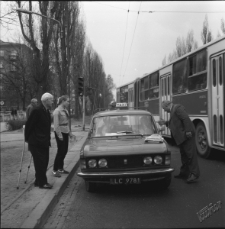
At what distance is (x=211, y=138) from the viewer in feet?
27.0

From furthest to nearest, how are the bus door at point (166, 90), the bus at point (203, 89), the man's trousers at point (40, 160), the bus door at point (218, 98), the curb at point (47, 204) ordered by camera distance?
1. the bus door at point (166, 90)
2. the bus at point (203, 89)
3. the bus door at point (218, 98)
4. the man's trousers at point (40, 160)
5. the curb at point (47, 204)

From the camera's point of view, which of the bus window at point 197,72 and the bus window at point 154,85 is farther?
the bus window at point 154,85

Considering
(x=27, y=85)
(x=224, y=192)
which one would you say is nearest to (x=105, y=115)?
(x=224, y=192)

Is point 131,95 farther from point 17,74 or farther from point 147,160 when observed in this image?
point 17,74

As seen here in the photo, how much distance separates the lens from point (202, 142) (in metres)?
8.96

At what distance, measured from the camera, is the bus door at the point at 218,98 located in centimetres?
787

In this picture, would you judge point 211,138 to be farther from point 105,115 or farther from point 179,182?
point 105,115

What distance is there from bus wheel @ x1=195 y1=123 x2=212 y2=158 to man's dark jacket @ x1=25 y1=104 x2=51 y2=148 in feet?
16.3

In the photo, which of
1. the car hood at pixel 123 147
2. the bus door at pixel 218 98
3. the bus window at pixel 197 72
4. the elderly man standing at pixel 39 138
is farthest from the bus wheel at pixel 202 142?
the elderly man standing at pixel 39 138

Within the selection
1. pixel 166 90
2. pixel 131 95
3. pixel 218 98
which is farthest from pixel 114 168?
pixel 131 95

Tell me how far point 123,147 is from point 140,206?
103 cm

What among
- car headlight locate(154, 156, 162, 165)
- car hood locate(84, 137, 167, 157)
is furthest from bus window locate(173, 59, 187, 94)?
car headlight locate(154, 156, 162, 165)

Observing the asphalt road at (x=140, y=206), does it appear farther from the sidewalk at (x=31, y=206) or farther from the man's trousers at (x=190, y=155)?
the man's trousers at (x=190, y=155)

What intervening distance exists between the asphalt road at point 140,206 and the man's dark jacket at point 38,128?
106 cm
